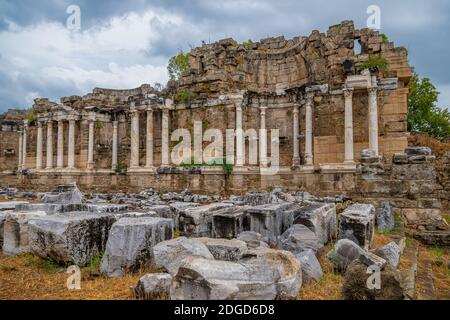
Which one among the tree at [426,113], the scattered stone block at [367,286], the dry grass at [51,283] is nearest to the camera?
the scattered stone block at [367,286]

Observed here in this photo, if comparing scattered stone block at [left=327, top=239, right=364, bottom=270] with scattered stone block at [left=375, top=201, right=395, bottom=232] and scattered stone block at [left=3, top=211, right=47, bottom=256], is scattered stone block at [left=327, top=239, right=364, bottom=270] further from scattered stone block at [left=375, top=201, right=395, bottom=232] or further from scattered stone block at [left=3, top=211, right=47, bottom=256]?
scattered stone block at [left=3, top=211, right=47, bottom=256]

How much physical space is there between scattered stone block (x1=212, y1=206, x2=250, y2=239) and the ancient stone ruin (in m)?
0.02

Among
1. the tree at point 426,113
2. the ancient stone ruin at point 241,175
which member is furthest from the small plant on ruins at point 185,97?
the tree at point 426,113

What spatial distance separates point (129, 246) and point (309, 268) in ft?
7.73

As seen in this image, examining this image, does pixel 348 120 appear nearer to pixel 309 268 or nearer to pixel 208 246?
pixel 309 268

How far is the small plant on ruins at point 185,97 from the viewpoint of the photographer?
1800 cm

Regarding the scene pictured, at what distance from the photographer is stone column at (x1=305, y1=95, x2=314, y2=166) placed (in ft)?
51.0

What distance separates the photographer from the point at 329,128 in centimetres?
1520

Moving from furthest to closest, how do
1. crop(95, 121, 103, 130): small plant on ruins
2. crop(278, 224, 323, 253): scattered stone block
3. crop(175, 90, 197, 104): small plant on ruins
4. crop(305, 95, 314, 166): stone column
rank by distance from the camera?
1. crop(95, 121, 103, 130): small plant on ruins
2. crop(175, 90, 197, 104): small plant on ruins
3. crop(305, 95, 314, 166): stone column
4. crop(278, 224, 323, 253): scattered stone block

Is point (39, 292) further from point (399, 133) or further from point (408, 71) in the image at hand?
point (408, 71)

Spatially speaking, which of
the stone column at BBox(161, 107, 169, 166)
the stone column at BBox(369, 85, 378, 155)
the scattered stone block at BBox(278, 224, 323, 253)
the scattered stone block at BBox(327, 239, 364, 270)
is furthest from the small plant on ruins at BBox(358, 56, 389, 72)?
the scattered stone block at BBox(327, 239, 364, 270)

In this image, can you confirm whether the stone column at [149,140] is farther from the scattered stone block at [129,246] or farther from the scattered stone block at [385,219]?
the scattered stone block at [129,246]

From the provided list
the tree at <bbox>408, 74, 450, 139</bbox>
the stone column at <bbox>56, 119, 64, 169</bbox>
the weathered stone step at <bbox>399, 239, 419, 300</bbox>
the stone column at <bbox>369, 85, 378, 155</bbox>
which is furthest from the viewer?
the tree at <bbox>408, 74, 450, 139</bbox>

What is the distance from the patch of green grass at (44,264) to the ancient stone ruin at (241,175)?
0.10 meters
